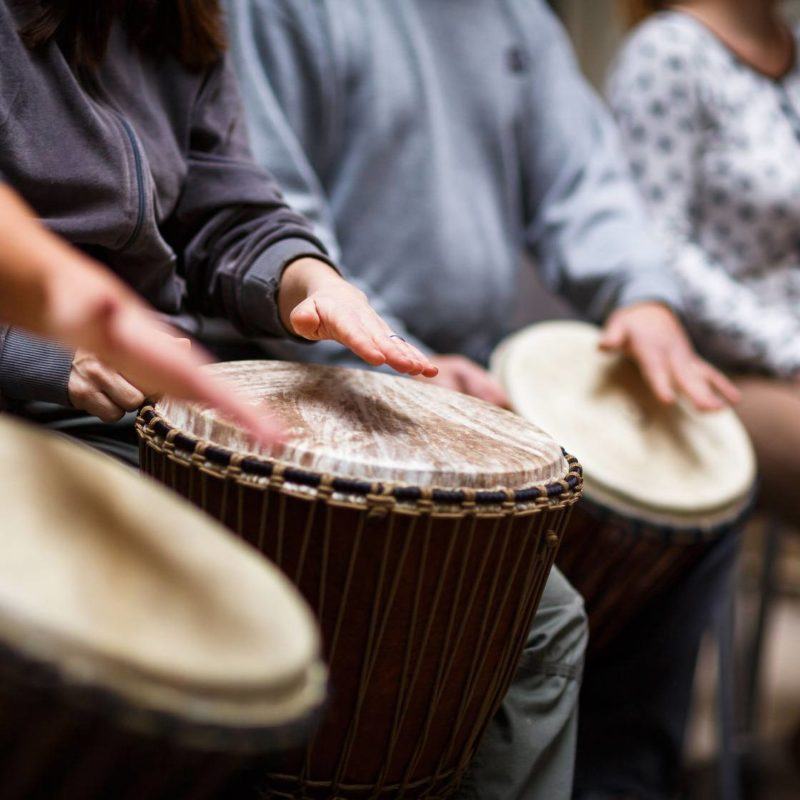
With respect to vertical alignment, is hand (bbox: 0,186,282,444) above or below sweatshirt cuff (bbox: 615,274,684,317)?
above

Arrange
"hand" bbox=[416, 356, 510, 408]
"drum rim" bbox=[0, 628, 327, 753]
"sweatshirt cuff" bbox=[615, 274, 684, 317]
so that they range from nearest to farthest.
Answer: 1. "drum rim" bbox=[0, 628, 327, 753]
2. "hand" bbox=[416, 356, 510, 408]
3. "sweatshirt cuff" bbox=[615, 274, 684, 317]

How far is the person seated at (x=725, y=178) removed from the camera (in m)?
1.69

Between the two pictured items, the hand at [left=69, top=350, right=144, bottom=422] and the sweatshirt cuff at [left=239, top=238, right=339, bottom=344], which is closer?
the hand at [left=69, top=350, right=144, bottom=422]

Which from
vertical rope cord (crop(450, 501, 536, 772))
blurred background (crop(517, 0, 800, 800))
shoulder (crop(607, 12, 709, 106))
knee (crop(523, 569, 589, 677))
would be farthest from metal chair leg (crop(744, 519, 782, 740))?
vertical rope cord (crop(450, 501, 536, 772))

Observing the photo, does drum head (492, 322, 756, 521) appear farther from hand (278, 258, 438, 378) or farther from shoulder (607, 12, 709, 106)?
shoulder (607, 12, 709, 106)

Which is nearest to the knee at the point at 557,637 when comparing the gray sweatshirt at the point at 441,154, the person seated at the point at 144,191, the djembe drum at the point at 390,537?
the djembe drum at the point at 390,537

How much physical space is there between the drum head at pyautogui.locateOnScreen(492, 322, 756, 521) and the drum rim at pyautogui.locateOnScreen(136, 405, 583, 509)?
17.9 inches

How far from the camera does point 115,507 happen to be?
1.66ft

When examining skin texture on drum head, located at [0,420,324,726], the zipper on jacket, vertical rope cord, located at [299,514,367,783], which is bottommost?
vertical rope cord, located at [299,514,367,783]

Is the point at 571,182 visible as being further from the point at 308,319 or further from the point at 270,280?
the point at 308,319

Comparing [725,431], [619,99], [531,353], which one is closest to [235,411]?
[531,353]

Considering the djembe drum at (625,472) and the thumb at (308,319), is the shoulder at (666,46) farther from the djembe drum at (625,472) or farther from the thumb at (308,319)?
the thumb at (308,319)

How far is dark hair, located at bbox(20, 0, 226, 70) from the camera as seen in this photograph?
826 mm

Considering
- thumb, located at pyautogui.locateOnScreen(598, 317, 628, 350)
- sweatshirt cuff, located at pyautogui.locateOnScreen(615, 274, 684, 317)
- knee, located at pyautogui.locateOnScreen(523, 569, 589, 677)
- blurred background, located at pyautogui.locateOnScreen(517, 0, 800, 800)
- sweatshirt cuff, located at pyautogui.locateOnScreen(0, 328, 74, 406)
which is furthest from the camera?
blurred background, located at pyautogui.locateOnScreen(517, 0, 800, 800)
